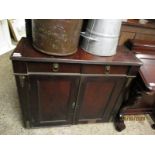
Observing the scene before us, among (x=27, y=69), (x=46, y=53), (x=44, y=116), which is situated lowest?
(x=44, y=116)

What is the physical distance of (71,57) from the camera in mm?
1122

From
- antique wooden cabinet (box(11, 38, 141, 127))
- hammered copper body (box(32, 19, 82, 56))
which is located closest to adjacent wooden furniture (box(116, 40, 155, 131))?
antique wooden cabinet (box(11, 38, 141, 127))

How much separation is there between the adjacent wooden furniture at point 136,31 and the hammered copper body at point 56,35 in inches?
27.2

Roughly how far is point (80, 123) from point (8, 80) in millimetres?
1261

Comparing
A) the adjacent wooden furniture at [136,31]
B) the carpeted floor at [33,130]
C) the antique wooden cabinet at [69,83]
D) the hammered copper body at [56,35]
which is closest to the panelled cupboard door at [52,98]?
the antique wooden cabinet at [69,83]

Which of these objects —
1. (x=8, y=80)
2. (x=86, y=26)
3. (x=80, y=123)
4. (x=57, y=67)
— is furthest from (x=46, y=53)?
(x=8, y=80)

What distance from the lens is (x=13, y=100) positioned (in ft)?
6.11

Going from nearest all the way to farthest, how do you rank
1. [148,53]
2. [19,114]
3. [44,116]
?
1. [44,116]
2. [148,53]
3. [19,114]

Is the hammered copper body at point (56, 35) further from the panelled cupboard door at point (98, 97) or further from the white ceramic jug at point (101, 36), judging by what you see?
the panelled cupboard door at point (98, 97)

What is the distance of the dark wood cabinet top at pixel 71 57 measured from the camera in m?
1.04

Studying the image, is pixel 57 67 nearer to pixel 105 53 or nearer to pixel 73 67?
pixel 73 67

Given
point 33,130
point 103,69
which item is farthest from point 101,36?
point 33,130

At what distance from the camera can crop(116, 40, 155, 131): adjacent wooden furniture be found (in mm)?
1285
